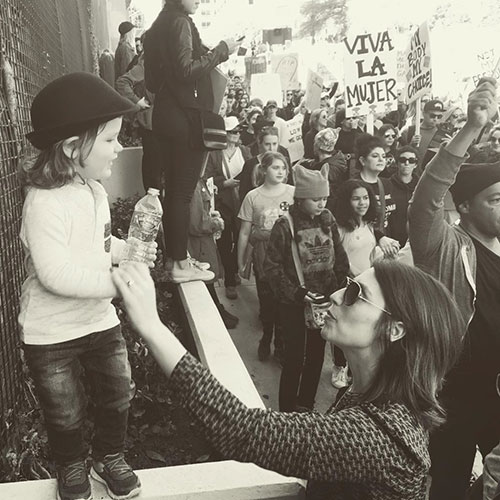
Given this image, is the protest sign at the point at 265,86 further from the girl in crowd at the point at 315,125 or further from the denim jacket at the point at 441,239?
the denim jacket at the point at 441,239

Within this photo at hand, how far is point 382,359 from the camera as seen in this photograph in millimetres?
1957

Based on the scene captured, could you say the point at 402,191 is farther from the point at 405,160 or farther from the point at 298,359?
the point at 298,359

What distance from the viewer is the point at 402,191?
253 inches

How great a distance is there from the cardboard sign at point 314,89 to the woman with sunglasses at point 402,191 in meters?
6.39

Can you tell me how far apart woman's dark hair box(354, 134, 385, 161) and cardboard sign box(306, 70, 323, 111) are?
21.5ft

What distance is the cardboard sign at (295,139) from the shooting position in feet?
34.3

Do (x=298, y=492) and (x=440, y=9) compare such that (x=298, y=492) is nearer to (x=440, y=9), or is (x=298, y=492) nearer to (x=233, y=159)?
(x=233, y=159)

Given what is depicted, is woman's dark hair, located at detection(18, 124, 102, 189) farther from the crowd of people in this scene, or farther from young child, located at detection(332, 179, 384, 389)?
young child, located at detection(332, 179, 384, 389)

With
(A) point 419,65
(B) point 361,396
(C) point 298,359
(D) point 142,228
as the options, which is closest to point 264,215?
(C) point 298,359

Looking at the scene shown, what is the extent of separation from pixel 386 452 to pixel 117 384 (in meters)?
1.37

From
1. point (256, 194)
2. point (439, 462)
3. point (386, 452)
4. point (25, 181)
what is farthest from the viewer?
point (256, 194)

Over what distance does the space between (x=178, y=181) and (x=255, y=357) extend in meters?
2.05

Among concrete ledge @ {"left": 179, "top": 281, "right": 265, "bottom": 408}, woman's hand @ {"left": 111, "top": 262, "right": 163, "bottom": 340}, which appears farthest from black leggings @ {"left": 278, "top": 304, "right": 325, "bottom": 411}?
woman's hand @ {"left": 111, "top": 262, "right": 163, "bottom": 340}

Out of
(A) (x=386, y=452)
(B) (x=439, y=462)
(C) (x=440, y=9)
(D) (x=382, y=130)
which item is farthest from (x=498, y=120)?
(C) (x=440, y=9)
